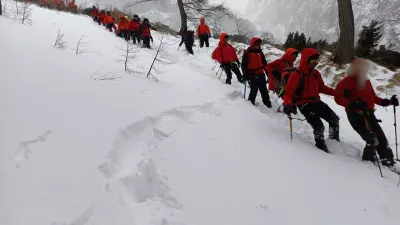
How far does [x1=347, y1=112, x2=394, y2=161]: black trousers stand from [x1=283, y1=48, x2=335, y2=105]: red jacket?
641mm

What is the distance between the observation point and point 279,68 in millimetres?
6289

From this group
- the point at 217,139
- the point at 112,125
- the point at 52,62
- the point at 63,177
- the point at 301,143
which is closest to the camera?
the point at 63,177

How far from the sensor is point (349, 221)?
279 cm

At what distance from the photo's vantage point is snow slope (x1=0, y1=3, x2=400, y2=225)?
2350mm

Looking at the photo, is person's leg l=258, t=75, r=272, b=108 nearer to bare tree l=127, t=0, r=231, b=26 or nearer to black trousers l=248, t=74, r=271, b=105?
black trousers l=248, t=74, r=271, b=105

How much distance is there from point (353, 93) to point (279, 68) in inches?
79.2

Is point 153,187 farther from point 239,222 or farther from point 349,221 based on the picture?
point 349,221

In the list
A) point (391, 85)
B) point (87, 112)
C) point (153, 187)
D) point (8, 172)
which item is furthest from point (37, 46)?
point (391, 85)

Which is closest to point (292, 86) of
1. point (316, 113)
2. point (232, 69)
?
point (316, 113)

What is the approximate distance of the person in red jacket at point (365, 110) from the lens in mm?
4352

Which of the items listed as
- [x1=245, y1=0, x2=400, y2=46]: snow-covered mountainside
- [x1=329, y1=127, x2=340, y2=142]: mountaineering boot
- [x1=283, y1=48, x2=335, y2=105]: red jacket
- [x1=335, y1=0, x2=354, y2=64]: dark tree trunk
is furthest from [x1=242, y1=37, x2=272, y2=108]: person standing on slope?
[x1=245, y1=0, x2=400, y2=46]: snow-covered mountainside

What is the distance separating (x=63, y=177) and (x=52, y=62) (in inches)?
138

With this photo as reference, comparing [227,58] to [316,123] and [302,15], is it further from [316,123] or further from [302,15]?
[302,15]

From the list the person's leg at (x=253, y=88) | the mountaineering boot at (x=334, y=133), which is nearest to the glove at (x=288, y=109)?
the mountaineering boot at (x=334, y=133)
